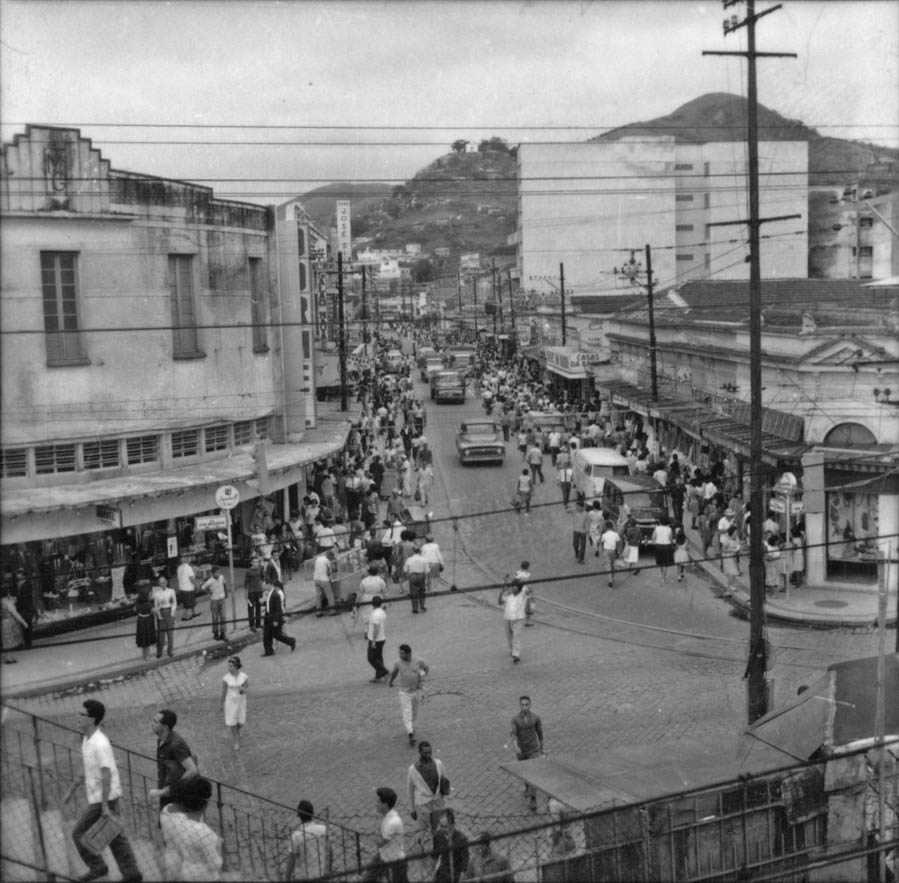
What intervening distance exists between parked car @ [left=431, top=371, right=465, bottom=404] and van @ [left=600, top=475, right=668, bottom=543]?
31878 millimetres

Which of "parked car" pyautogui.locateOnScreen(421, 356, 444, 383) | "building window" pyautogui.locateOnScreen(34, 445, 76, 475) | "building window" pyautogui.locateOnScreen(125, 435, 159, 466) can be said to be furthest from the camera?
"parked car" pyautogui.locateOnScreen(421, 356, 444, 383)

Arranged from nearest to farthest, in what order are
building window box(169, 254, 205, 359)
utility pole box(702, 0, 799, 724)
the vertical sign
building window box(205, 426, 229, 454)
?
utility pole box(702, 0, 799, 724), building window box(169, 254, 205, 359), building window box(205, 426, 229, 454), the vertical sign

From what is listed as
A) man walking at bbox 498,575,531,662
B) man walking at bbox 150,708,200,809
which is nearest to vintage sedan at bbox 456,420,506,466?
Result: man walking at bbox 498,575,531,662

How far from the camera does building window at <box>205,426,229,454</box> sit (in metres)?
25.9

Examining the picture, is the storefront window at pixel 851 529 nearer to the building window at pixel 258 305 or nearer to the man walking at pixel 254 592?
the man walking at pixel 254 592

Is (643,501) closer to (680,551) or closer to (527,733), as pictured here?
(680,551)

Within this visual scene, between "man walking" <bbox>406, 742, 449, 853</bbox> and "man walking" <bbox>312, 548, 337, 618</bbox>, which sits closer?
"man walking" <bbox>406, 742, 449, 853</bbox>

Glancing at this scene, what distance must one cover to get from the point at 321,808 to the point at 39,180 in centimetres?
1395

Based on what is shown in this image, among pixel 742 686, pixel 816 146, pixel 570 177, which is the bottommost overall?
pixel 742 686

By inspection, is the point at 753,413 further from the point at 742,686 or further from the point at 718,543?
the point at 718,543

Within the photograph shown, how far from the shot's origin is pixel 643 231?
9631cm

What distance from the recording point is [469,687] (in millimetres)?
17312

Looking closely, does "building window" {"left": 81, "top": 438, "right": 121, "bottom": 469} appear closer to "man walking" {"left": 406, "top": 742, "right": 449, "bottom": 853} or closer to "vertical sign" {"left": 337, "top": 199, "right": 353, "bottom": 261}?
"man walking" {"left": 406, "top": 742, "right": 449, "bottom": 853}

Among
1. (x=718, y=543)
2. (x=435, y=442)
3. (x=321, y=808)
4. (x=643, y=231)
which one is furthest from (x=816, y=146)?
(x=321, y=808)
